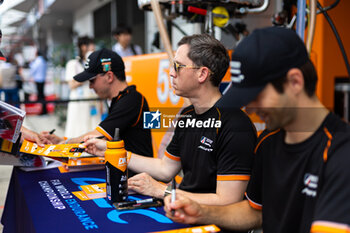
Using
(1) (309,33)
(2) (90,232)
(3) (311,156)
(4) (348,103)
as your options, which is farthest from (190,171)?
(4) (348,103)

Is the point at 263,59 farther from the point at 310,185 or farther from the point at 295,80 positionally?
the point at 310,185

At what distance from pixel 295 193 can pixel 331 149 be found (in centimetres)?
20

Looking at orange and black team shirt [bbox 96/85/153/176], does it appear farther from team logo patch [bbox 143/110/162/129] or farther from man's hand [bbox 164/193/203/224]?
man's hand [bbox 164/193/203/224]

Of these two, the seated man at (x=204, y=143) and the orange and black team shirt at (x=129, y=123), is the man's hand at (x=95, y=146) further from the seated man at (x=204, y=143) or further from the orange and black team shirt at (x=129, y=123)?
the orange and black team shirt at (x=129, y=123)

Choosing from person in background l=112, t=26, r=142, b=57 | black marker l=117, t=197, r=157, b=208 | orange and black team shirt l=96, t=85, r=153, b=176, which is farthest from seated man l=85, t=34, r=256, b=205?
person in background l=112, t=26, r=142, b=57

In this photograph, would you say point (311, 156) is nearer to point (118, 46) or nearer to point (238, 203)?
point (238, 203)

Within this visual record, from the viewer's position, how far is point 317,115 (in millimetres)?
1060

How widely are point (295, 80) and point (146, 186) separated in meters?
0.88

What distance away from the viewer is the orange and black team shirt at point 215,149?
152 cm

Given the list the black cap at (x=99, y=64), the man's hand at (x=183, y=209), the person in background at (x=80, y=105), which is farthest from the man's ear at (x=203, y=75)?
the person in background at (x=80, y=105)

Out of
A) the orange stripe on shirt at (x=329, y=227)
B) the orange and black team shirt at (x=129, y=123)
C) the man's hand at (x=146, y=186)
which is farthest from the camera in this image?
the orange and black team shirt at (x=129, y=123)

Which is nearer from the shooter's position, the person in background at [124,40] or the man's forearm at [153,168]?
the man's forearm at [153,168]

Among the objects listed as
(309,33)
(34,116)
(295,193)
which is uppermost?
(309,33)

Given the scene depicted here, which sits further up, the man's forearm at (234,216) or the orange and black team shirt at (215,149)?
the orange and black team shirt at (215,149)
